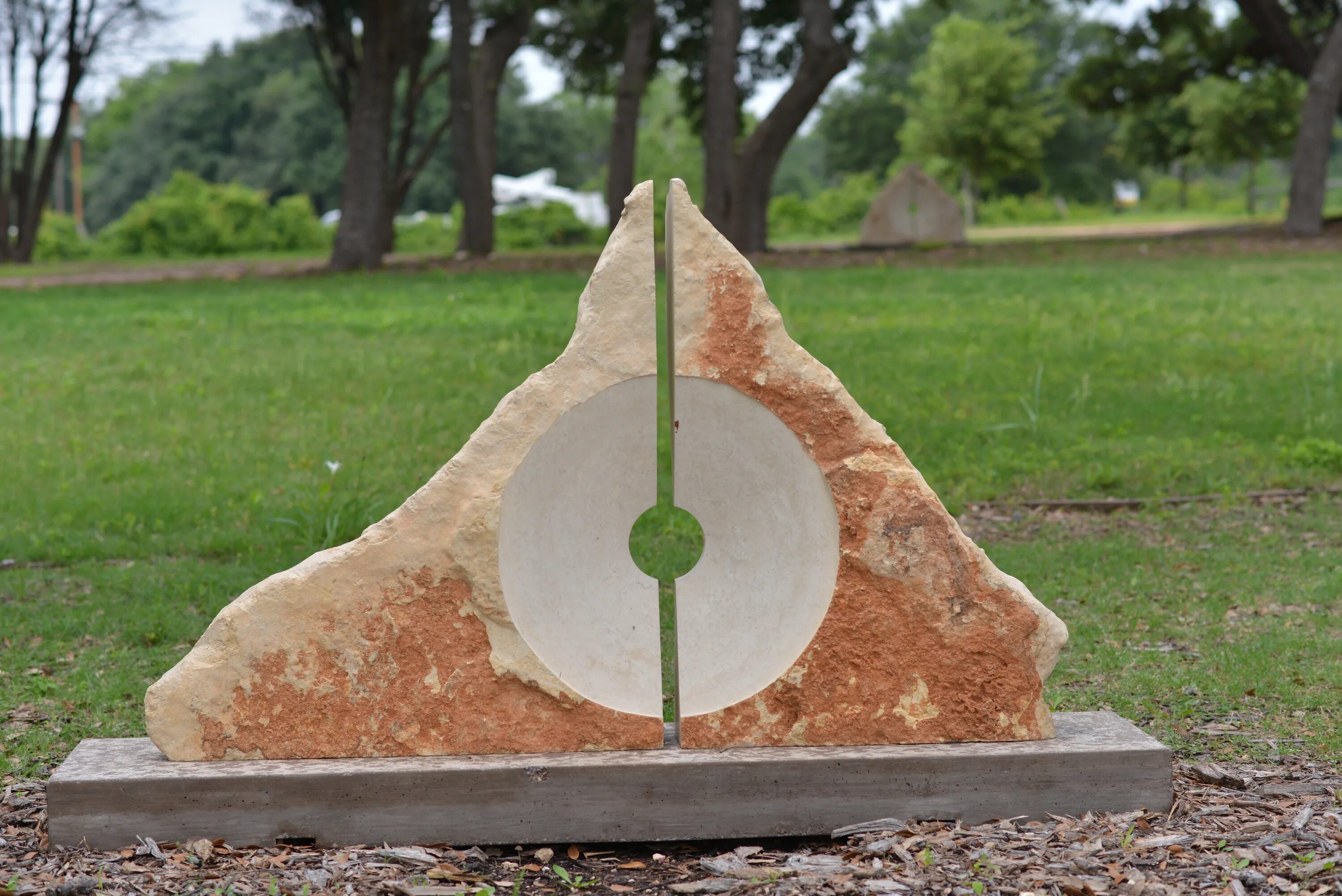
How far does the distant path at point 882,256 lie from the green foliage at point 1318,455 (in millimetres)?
9153

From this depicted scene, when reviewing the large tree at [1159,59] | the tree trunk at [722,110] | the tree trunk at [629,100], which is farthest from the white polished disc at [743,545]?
the large tree at [1159,59]

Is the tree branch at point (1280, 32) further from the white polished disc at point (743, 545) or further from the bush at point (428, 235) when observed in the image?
the white polished disc at point (743, 545)

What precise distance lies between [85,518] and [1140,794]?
19.9 ft

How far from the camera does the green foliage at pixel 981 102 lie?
3988 centimetres

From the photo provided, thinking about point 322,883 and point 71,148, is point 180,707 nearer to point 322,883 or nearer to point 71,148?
point 322,883

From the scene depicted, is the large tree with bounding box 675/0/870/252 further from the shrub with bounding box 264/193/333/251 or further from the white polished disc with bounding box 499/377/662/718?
the shrub with bounding box 264/193/333/251

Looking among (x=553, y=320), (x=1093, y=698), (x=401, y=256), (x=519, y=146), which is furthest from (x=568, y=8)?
(x=519, y=146)

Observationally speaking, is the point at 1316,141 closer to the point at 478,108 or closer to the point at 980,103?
the point at 478,108

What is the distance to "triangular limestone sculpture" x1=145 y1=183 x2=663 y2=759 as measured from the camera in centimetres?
391

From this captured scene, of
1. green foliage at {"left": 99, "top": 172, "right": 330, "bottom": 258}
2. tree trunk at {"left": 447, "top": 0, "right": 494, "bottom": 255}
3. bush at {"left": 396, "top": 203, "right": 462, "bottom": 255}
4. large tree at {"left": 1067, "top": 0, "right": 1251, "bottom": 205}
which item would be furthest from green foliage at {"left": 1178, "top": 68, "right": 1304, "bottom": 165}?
green foliage at {"left": 99, "top": 172, "right": 330, "bottom": 258}

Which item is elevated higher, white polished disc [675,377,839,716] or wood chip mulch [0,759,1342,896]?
white polished disc [675,377,839,716]

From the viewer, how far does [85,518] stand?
298 inches

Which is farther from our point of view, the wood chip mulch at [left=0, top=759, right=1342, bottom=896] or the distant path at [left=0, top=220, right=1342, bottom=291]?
the distant path at [left=0, top=220, right=1342, bottom=291]

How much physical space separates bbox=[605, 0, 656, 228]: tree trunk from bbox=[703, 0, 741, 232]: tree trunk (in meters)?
1.74
